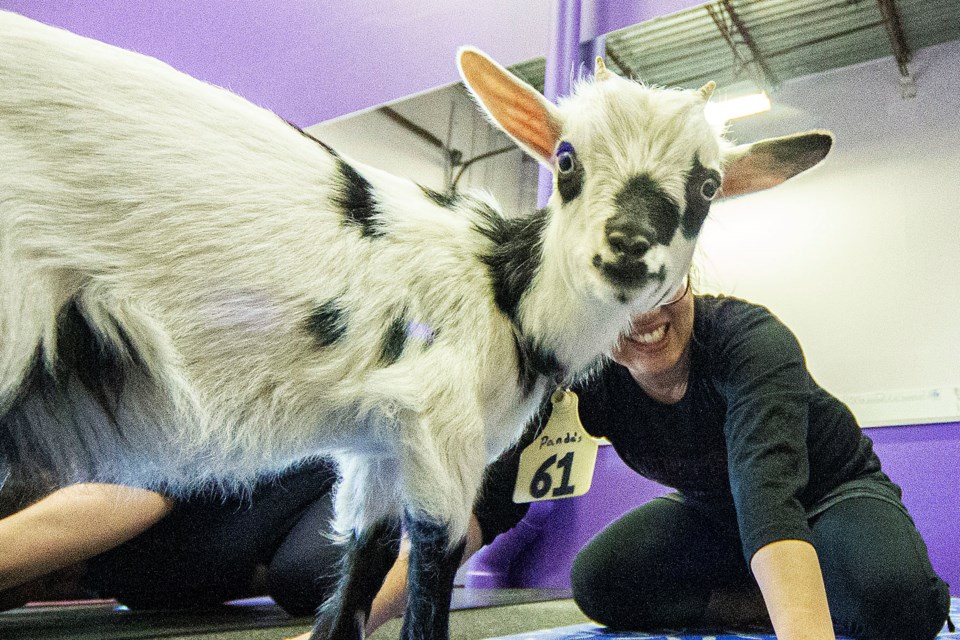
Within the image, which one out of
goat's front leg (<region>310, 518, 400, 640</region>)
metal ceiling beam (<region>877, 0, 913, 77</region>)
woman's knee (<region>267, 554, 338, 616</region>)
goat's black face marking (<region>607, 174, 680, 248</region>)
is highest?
metal ceiling beam (<region>877, 0, 913, 77</region>)

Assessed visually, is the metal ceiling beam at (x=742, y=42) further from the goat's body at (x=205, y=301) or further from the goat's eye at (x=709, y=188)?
the goat's body at (x=205, y=301)

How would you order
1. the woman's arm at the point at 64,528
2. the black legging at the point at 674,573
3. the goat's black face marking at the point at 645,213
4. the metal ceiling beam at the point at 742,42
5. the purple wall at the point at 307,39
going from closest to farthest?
the goat's black face marking at the point at 645,213 → the woman's arm at the point at 64,528 → the black legging at the point at 674,573 → the purple wall at the point at 307,39 → the metal ceiling beam at the point at 742,42

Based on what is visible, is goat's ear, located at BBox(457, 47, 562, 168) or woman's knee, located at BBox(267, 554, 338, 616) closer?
goat's ear, located at BBox(457, 47, 562, 168)

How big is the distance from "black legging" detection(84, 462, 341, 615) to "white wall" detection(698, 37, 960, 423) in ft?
5.97

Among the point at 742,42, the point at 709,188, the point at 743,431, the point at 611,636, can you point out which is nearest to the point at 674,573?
the point at 611,636

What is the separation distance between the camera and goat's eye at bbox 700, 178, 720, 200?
1139 mm

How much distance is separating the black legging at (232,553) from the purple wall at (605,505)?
1160mm

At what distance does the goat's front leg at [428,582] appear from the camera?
110 centimetres

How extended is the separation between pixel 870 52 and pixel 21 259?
3.12 m

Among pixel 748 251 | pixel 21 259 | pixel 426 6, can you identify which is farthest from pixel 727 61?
pixel 21 259

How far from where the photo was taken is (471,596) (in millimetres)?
2418

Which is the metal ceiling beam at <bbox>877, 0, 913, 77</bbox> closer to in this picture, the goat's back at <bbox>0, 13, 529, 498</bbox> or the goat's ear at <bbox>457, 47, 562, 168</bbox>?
the goat's ear at <bbox>457, 47, 562, 168</bbox>

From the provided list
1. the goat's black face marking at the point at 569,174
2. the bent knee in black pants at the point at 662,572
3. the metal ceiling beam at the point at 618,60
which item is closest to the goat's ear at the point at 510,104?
the goat's black face marking at the point at 569,174

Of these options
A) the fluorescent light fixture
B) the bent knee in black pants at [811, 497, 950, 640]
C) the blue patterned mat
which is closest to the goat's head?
the bent knee in black pants at [811, 497, 950, 640]
